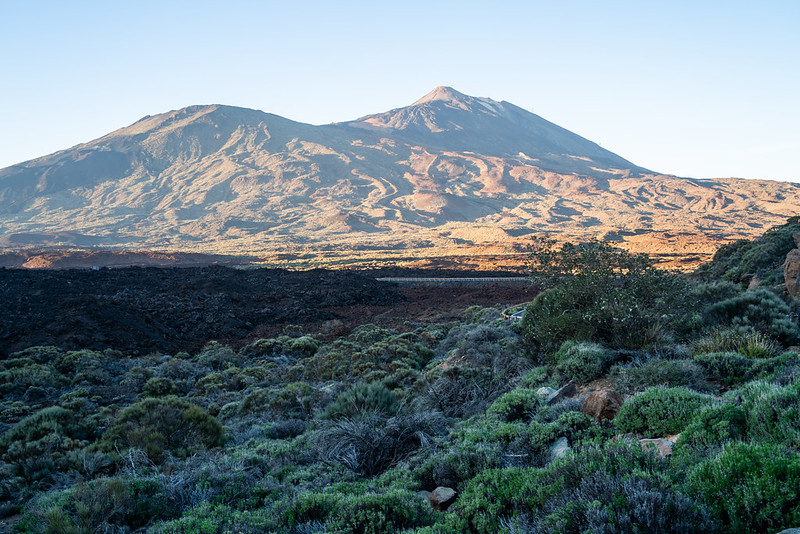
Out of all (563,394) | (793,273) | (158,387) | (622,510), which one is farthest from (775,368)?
(158,387)

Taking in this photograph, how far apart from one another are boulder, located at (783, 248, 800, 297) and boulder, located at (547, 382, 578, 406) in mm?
7497

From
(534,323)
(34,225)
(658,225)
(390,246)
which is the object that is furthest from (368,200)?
(534,323)

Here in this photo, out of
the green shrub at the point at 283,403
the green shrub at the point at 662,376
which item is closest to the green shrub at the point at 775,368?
the green shrub at the point at 662,376

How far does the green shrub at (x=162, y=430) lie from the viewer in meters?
7.40

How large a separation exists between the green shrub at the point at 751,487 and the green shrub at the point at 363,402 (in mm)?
5126

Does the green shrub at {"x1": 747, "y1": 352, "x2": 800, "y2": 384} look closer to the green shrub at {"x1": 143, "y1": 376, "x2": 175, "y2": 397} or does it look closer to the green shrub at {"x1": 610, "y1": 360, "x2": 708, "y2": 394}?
the green shrub at {"x1": 610, "y1": 360, "x2": 708, "y2": 394}

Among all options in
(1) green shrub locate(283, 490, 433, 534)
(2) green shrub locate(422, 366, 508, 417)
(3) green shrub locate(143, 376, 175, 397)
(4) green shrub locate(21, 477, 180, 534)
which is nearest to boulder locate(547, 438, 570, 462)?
(1) green shrub locate(283, 490, 433, 534)

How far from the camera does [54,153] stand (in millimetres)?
183000

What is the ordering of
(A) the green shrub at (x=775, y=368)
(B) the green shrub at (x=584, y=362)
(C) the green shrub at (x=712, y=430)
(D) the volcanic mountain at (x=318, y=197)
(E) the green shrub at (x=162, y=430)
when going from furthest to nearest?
1. (D) the volcanic mountain at (x=318, y=197)
2. (B) the green shrub at (x=584, y=362)
3. (E) the green shrub at (x=162, y=430)
4. (A) the green shrub at (x=775, y=368)
5. (C) the green shrub at (x=712, y=430)

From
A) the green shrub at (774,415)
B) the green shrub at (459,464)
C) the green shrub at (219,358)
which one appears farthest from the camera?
the green shrub at (219,358)

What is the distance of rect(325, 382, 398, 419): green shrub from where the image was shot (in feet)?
26.6

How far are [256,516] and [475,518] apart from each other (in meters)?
1.99

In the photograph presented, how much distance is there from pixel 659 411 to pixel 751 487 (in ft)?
6.67

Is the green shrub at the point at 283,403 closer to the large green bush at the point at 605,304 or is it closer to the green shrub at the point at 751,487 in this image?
the large green bush at the point at 605,304
